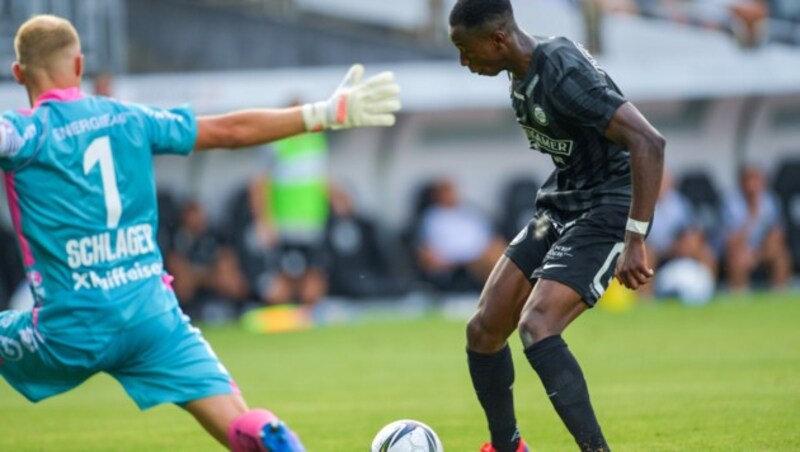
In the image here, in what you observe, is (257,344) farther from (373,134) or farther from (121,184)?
(121,184)

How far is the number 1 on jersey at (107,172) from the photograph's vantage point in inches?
240

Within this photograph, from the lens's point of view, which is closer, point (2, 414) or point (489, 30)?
point (489, 30)

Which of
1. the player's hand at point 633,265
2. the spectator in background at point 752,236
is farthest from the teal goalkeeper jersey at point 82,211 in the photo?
the spectator in background at point 752,236

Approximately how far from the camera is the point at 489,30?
725 cm

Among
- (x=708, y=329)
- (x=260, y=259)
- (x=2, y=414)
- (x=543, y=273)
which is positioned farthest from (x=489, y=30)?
(x=260, y=259)

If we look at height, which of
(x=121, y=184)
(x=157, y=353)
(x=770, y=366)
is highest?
(x=121, y=184)

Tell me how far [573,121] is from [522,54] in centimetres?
42

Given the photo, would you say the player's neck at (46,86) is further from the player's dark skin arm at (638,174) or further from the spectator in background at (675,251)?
the spectator in background at (675,251)

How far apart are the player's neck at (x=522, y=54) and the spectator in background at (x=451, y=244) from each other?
14328 mm

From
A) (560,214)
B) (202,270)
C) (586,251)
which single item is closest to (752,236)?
(202,270)

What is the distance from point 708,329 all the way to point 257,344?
5.06 metres

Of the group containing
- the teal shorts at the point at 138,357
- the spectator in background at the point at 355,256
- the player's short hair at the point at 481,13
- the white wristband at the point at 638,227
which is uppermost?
the player's short hair at the point at 481,13

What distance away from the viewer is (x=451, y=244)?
2184 centimetres

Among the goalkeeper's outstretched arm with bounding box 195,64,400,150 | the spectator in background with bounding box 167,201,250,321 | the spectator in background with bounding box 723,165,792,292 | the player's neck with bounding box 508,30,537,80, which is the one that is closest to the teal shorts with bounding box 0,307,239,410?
the goalkeeper's outstretched arm with bounding box 195,64,400,150
